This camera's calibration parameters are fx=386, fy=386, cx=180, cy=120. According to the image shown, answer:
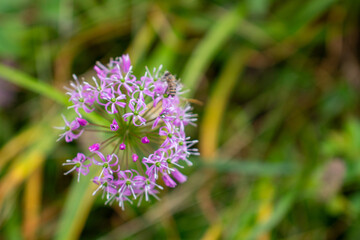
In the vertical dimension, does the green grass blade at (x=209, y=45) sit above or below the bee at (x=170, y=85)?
above

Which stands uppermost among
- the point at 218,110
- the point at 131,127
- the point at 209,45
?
the point at 209,45

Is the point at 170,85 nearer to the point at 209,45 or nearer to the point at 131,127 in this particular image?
the point at 131,127

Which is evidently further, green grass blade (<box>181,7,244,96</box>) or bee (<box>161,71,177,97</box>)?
green grass blade (<box>181,7,244,96</box>)

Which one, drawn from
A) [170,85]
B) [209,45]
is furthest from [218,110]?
[170,85]

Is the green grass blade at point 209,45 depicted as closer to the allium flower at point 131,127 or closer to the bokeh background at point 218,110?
the bokeh background at point 218,110

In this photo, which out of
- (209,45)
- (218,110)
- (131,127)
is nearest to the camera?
(131,127)

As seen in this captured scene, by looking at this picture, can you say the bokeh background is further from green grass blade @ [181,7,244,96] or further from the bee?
the bee

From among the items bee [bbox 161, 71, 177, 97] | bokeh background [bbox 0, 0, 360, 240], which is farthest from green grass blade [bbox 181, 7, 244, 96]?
bee [bbox 161, 71, 177, 97]

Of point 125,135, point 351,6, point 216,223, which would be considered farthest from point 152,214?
point 351,6

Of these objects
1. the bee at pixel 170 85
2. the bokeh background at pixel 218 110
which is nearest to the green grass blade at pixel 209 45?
the bokeh background at pixel 218 110
